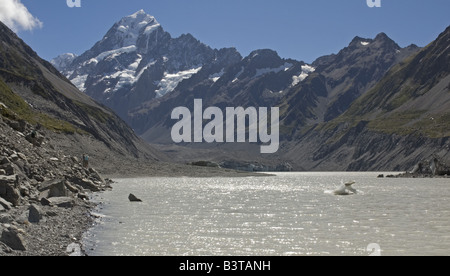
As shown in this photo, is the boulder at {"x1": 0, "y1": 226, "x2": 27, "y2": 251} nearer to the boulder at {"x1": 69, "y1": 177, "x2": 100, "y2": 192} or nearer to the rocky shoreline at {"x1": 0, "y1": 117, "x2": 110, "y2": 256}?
the rocky shoreline at {"x1": 0, "y1": 117, "x2": 110, "y2": 256}

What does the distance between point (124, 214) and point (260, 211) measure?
13.7m

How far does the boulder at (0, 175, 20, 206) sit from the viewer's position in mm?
32469

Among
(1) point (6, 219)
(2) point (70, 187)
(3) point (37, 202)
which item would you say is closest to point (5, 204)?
(1) point (6, 219)

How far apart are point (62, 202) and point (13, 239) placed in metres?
18.3

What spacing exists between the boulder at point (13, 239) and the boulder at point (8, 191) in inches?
415

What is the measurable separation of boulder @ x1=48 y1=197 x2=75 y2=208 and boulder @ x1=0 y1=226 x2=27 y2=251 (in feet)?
54.8

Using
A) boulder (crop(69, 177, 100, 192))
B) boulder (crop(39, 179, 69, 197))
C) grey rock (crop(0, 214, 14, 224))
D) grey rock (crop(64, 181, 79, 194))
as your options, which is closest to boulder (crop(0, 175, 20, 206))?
grey rock (crop(0, 214, 14, 224))

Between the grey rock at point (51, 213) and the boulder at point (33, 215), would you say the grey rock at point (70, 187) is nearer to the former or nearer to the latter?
the grey rock at point (51, 213)

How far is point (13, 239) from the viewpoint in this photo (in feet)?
73.6

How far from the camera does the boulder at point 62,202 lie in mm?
39569
